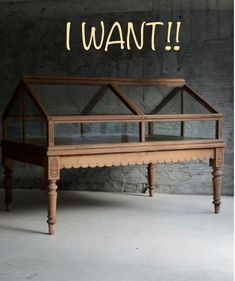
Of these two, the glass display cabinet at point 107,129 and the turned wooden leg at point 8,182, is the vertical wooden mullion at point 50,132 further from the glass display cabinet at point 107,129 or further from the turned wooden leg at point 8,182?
the turned wooden leg at point 8,182

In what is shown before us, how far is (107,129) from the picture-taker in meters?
6.55

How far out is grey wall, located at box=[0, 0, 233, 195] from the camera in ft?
20.3

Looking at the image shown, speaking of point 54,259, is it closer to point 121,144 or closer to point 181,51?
point 121,144

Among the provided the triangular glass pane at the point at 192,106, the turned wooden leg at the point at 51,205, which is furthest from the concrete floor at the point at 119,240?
the triangular glass pane at the point at 192,106

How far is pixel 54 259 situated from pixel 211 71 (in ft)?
11.2

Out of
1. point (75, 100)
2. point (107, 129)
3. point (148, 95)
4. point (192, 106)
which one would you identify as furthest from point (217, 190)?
point (75, 100)

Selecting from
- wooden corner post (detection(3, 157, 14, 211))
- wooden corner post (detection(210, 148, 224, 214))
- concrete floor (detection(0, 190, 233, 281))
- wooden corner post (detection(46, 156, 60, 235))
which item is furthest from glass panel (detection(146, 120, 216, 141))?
wooden corner post (detection(46, 156, 60, 235))

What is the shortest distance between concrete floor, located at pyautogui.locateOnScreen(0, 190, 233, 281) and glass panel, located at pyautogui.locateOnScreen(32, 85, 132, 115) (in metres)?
1.16

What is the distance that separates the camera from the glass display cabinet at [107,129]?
4508mm

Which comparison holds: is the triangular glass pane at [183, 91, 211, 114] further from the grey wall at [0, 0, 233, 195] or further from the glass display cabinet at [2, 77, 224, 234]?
the grey wall at [0, 0, 233, 195]

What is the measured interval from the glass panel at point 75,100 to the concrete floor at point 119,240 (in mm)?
1157

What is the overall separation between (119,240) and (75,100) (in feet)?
9.07

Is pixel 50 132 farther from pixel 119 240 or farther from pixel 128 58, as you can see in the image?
pixel 128 58

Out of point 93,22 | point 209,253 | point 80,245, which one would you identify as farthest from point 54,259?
point 93,22
